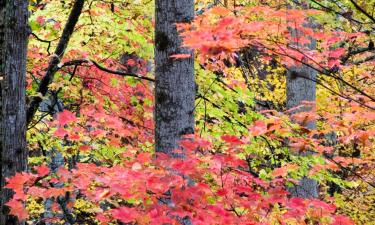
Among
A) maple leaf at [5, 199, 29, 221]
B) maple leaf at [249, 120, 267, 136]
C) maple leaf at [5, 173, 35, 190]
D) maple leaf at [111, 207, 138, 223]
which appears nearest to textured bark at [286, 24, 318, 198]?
maple leaf at [249, 120, 267, 136]

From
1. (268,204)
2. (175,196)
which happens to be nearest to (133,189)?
(175,196)

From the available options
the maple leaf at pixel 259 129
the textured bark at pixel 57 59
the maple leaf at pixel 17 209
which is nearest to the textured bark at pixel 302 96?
the maple leaf at pixel 259 129

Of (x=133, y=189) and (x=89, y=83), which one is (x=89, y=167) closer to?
(x=133, y=189)

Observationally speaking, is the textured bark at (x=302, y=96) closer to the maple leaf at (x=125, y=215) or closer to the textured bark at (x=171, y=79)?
the textured bark at (x=171, y=79)

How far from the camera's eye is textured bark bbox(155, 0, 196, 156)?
4379 mm

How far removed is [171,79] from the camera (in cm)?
443

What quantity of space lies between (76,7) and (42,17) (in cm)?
261

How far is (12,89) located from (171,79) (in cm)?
166

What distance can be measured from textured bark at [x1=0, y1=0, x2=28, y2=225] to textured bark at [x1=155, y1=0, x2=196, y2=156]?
4.63 ft

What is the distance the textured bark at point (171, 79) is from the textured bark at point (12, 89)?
141 cm

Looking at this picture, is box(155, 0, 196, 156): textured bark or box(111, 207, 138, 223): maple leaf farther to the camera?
box(155, 0, 196, 156): textured bark

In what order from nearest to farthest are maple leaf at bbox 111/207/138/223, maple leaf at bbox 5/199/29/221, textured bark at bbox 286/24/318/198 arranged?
maple leaf at bbox 111/207/138/223 → maple leaf at bbox 5/199/29/221 → textured bark at bbox 286/24/318/198

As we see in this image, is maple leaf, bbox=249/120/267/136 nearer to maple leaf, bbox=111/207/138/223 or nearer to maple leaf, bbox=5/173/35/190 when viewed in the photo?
maple leaf, bbox=111/207/138/223

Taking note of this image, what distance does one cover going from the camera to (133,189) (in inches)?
149
